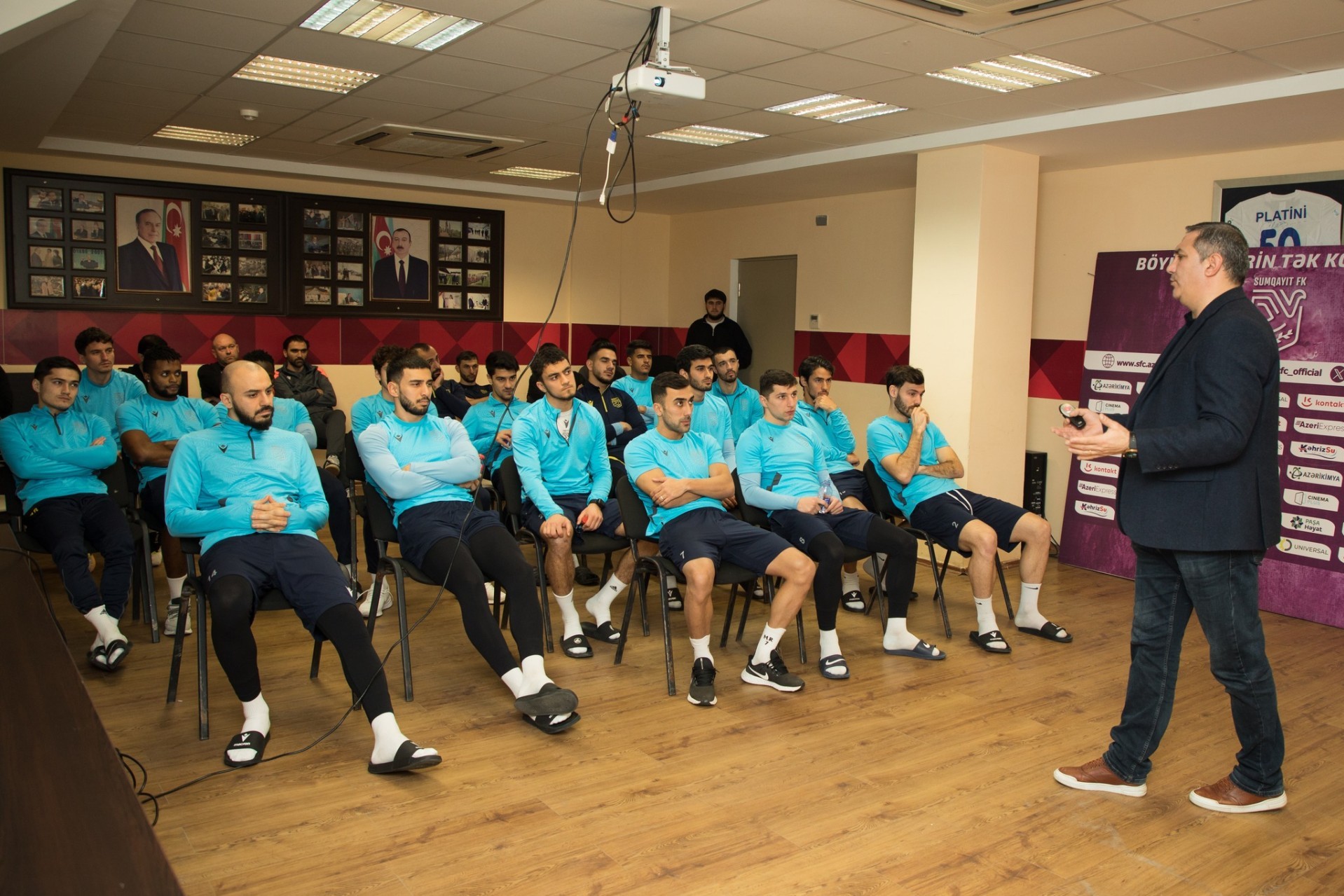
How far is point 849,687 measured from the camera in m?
4.23

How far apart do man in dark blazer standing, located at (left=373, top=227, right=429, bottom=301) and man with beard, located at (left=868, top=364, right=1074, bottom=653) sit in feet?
18.6

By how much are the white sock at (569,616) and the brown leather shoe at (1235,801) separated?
256 centimetres

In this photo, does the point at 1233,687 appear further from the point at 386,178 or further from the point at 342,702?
the point at 386,178

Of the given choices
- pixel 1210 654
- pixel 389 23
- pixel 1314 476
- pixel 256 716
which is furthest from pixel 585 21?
pixel 1314 476

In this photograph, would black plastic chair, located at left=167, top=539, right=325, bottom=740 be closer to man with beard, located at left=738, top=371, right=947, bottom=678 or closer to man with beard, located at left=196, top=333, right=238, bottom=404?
man with beard, located at left=738, top=371, right=947, bottom=678

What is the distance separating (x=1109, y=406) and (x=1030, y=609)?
2055 millimetres

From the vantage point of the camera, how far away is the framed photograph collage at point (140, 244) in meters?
7.67

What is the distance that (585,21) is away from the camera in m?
4.27

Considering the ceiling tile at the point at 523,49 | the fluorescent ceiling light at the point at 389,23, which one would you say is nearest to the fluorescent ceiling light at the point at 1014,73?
the ceiling tile at the point at 523,49

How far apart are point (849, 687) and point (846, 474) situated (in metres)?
1.56

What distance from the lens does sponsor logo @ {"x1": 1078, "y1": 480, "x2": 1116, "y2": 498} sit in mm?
6449

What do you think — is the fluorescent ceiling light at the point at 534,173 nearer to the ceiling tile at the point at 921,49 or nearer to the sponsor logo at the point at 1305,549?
the ceiling tile at the point at 921,49

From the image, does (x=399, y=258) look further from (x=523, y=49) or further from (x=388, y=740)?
(x=388, y=740)

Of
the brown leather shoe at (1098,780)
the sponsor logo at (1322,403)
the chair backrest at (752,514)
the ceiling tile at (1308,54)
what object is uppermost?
the ceiling tile at (1308,54)
